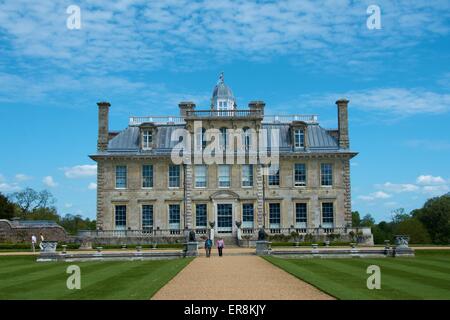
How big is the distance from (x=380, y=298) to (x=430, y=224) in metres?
59.6

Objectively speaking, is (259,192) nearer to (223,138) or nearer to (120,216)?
(223,138)

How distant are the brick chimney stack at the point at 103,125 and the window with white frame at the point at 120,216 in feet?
16.3

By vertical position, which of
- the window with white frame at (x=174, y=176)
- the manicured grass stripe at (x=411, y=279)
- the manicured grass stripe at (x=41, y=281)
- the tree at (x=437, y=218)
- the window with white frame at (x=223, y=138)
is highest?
the window with white frame at (x=223, y=138)

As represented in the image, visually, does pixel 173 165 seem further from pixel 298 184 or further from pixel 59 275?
pixel 59 275

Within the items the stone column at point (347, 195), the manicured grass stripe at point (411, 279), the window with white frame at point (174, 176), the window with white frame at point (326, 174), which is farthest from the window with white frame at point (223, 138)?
the manicured grass stripe at point (411, 279)

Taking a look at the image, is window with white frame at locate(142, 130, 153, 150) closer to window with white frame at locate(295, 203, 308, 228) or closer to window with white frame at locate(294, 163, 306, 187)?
window with white frame at locate(294, 163, 306, 187)

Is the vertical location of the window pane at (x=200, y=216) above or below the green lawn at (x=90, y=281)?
above

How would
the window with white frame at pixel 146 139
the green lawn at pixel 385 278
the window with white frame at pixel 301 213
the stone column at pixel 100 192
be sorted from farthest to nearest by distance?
1. the window with white frame at pixel 146 139
2. the window with white frame at pixel 301 213
3. the stone column at pixel 100 192
4. the green lawn at pixel 385 278

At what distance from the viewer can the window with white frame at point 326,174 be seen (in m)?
47.8

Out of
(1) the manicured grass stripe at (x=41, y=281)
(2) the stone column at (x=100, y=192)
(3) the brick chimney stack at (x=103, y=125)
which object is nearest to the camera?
(1) the manicured grass stripe at (x=41, y=281)

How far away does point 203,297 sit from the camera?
15.1 meters

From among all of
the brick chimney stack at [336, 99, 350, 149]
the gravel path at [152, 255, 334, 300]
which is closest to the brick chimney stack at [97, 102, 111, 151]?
the brick chimney stack at [336, 99, 350, 149]

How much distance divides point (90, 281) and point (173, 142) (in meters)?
30.5

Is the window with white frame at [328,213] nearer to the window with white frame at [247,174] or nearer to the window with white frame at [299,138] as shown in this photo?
the window with white frame at [299,138]
